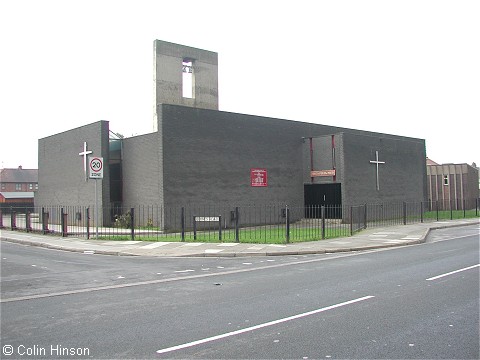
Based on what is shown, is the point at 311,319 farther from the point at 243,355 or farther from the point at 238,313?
the point at 243,355

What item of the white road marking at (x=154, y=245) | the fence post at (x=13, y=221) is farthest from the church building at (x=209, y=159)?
the white road marking at (x=154, y=245)

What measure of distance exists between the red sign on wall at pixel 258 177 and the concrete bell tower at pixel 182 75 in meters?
7.89

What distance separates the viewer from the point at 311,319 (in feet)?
22.5

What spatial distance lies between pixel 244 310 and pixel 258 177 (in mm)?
22937

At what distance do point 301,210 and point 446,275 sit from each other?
22471 millimetres

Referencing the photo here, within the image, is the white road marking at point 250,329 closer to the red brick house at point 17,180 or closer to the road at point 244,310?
the road at point 244,310

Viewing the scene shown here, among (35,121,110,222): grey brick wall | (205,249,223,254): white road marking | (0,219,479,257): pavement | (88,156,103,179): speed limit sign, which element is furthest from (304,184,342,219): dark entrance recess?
(88,156,103,179): speed limit sign

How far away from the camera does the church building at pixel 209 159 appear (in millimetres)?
26609

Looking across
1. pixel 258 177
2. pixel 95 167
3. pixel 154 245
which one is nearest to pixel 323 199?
pixel 258 177

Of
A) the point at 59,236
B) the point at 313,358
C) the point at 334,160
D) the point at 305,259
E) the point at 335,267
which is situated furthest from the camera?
the point at 334,160

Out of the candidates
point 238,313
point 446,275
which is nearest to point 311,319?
point 238,313

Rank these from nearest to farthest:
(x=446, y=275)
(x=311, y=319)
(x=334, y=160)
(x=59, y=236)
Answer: (x=311, y=319) < (x=446, y=275) < (x=59, y=236) < (x=334, y=160)

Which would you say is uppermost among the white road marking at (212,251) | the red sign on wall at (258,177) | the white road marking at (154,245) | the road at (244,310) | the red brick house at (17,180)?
the red brick house at (17,180)

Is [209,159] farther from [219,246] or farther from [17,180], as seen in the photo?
[17,180]
